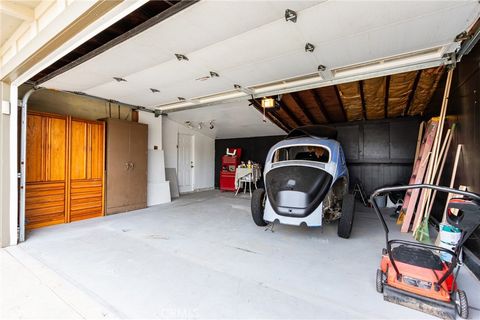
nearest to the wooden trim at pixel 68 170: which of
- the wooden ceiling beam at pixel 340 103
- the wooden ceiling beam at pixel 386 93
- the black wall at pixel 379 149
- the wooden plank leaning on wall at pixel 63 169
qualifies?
the wooden plank leaning on wall at pixel 63 169

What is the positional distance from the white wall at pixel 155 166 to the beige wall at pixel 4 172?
2.74m

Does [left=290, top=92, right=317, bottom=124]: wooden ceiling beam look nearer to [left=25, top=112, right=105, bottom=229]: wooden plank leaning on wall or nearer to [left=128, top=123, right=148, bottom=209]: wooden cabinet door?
[left=128, top=123, right=148, bottom=209]: wooden cabinet door

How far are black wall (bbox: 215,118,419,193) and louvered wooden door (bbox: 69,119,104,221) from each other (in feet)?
21.7

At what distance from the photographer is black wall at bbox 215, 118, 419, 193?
6.21 metres

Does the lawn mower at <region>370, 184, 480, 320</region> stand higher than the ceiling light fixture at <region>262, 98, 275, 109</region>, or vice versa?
the ceiling light fixture at <region>262, 98, 275, 109</region>

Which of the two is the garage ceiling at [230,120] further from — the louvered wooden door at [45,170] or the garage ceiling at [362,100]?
the louvered wooden door at [45,170]

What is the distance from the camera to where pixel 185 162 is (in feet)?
26.0

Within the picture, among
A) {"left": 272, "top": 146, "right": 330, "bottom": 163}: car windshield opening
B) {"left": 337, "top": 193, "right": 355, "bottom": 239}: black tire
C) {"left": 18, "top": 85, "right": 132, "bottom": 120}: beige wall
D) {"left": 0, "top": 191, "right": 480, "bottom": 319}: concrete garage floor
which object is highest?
{"left": 18, "top": 85, "right": 132, "bottom": 120}: beige wall

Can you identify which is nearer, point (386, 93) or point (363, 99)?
point (386, 93)

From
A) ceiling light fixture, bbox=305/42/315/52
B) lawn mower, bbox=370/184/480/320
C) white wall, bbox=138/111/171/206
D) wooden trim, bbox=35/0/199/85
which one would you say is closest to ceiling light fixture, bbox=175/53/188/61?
wooden trim, bbox=35/0/199/85

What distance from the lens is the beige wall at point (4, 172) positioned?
10.0 feet

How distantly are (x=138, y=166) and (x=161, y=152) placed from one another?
0.94 m

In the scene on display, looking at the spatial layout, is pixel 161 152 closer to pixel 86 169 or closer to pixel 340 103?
pixel 86 169

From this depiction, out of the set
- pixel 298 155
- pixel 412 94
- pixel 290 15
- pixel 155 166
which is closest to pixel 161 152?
pixel 155 166
